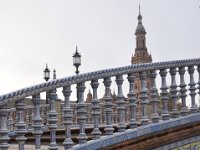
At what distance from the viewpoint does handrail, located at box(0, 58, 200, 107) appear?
5634 millimetres

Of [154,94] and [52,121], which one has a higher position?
[154,94]

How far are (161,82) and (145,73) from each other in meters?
0.48

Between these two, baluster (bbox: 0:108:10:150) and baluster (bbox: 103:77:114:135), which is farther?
baluster (bbox: 103:77:114:135)

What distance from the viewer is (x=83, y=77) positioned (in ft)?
21.5

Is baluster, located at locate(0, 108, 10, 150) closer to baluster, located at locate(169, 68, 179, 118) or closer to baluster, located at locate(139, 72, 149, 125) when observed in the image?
baluster, located at locate(139, 72, 149, 125)

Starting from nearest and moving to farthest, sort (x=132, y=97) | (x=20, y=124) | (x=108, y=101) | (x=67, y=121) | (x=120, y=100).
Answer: (x=20, y=124), (x=67, y=121), (x=108, y=101), (x=120, y=100), (x=132, y=97)

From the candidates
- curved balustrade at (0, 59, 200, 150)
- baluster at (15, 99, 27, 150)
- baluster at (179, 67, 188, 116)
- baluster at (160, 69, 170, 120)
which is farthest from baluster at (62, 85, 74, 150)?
baluster at (179, 67, 188, 116)

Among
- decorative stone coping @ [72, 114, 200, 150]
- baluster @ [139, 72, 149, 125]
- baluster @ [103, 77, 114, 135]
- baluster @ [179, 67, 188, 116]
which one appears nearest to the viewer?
decorative stone coping @ [72, 114, 200, 150]

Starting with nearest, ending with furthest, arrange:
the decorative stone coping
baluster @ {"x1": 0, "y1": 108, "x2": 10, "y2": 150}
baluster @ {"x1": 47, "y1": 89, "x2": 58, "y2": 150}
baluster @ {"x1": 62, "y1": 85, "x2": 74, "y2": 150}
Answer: baluster @ {"x1": 0, "y1": 108, "x2": 10, "y2": 150} < baluster @ {"x1": 47, "y1": 89, "x2": 58, "y2": 150} < baluster @ {"x1": 62, "y1": 85, "x2": 74, "y2": 150} < the decorative stone coping

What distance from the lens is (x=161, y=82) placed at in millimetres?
8172

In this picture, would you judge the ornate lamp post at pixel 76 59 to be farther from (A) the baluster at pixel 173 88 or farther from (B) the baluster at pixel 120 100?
(B) the baluster at pixel 120 100

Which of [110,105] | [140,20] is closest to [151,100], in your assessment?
[110,105]

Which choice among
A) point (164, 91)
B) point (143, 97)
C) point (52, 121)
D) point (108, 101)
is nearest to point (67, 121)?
point (52, 121)

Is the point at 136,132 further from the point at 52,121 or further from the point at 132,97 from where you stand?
the point at 52,121
